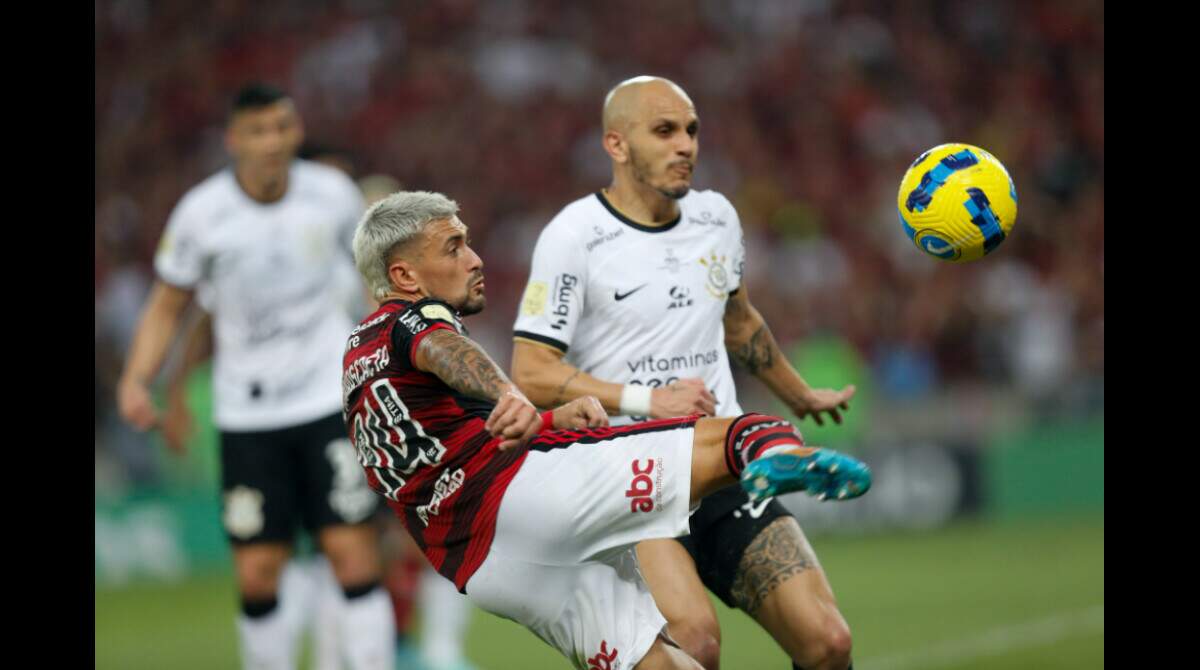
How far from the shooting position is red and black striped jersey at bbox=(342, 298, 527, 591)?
5191 millimetres

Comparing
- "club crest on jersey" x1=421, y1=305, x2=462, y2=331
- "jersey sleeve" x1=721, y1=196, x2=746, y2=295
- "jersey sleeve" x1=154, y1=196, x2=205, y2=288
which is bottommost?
"club crest on jersey" x1=421, y1=305, x2=462, y2=331

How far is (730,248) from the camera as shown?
671 cm

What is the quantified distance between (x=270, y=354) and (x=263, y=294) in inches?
13.0

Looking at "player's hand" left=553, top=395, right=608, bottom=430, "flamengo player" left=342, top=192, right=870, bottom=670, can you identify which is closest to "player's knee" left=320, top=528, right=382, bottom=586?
"flamengo player" left=342, top=192, right=870, bottom=670

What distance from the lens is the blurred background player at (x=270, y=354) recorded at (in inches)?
310

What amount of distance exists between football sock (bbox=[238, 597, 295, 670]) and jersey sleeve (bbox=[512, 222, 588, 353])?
2385 mm

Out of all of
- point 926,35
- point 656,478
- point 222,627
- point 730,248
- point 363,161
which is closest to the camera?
point 656,478

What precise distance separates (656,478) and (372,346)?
1.07 m

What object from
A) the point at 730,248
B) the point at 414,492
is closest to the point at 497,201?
the point at 730,248

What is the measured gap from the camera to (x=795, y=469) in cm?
464

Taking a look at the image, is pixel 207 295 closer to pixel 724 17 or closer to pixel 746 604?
pixel 746 604

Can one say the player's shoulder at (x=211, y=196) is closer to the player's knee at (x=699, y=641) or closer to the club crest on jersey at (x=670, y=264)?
the club crest on jersey at (x=670, y=264)

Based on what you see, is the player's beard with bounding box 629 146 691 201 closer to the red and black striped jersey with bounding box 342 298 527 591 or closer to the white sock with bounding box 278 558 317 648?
the red and black striped jersey with bounding box 342 298 527 591

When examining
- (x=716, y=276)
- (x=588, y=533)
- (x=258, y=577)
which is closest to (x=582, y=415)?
(x=588, y=533)
